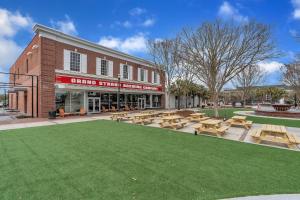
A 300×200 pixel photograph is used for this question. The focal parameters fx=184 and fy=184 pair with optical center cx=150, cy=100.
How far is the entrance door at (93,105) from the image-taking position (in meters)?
23.7

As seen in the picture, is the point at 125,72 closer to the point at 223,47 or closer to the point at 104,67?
the point at 104,67

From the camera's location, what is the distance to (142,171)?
489cm

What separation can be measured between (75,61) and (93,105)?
5.89 meters

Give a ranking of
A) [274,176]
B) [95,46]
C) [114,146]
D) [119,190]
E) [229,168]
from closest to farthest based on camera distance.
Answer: [119,190]
[274,176]
[229,168]
[114,146]
[95,46]

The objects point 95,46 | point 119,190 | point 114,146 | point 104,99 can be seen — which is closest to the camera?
point 119,190

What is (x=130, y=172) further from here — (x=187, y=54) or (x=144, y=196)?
(x=187, y=54)

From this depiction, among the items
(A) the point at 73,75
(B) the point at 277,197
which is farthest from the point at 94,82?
(B) the point at 277,197

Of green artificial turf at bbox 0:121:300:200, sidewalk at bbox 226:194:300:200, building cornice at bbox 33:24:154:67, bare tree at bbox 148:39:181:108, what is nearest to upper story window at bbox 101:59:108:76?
building cornice at bbox 33:24:154:67

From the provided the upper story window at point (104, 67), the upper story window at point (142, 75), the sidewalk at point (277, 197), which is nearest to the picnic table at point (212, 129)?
the sidewalk at point (277, 197)

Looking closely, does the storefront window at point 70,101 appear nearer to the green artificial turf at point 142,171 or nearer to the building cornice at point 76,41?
the building cornice at point 76,41

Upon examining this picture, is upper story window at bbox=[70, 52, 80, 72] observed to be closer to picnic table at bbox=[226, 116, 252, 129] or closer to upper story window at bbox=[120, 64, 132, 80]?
upper story window at bbox=[120, 64, 132, 80]

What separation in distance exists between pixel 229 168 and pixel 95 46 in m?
22.5

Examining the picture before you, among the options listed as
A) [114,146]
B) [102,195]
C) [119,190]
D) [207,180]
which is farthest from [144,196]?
[114,146]

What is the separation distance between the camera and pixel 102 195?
365 centimetres
